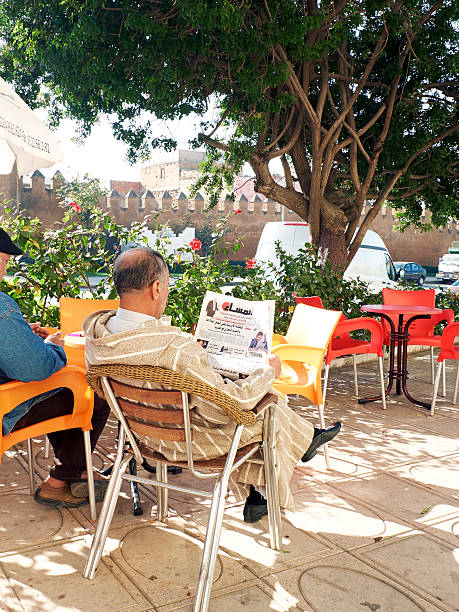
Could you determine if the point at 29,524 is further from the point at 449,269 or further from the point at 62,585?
the point at 449,269

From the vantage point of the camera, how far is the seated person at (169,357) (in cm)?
219

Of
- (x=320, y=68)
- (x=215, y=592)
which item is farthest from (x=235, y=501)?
(x=320, y=68)

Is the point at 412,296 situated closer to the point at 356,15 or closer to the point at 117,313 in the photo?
the point at 356,15

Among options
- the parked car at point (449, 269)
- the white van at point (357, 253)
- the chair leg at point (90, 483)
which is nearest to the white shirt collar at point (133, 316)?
the chair leg at point (90, 483)

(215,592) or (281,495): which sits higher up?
(281,495)

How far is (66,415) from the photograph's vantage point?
295 centimetres

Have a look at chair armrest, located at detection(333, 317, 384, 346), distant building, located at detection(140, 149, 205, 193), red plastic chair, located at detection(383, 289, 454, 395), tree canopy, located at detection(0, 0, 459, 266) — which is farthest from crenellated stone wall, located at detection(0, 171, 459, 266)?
chair armrest, located at detection(333, 317, 384, 346)

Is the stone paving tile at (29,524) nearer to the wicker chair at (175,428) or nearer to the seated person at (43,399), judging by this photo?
the seated person at (43,399)

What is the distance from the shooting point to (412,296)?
653 cm

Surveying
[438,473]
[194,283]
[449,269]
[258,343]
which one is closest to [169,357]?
[258,343]

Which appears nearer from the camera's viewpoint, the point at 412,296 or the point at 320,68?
the point at 412,296

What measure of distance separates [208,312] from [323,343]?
132 centimetres

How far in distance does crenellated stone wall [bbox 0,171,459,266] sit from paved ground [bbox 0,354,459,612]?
23.1 m

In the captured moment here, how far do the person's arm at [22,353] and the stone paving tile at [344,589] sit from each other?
1330mm
